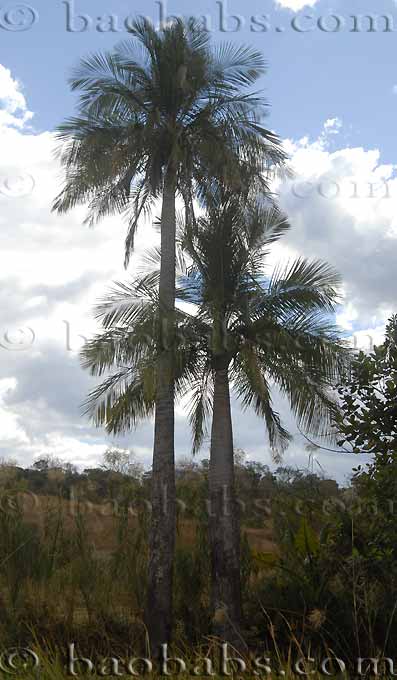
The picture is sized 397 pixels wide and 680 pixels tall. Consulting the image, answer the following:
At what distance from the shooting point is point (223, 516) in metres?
16.1

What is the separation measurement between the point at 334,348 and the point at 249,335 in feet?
6.17

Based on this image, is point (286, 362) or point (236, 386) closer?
point (286, 362)

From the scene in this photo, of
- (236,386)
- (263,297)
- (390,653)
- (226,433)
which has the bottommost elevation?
(390,653)

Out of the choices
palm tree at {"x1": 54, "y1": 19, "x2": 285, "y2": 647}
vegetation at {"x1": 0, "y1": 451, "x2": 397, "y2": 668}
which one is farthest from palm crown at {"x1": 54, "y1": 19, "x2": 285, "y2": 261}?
vegetation at {"x1": 0, "y1": 451, "x2": 397, "y2": 668}

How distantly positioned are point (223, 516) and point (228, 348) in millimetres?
3594

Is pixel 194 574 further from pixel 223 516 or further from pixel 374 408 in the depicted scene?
pixel 374 408

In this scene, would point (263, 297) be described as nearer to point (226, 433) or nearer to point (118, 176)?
point (226, 433)

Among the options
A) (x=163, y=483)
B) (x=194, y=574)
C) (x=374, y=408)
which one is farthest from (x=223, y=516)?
(x=374, y=408)

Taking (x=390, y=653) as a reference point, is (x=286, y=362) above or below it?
above

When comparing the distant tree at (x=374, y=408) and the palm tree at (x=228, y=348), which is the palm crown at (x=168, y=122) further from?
the distant tree at (x=374, y=408)

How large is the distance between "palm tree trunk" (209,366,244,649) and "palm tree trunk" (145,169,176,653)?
3.00ft

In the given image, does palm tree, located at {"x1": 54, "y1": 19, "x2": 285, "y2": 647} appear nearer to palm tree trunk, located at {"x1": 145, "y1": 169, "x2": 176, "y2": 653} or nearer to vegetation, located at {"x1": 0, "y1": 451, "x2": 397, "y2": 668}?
palm tree trunk, located at {"x1": 145, "y1": 169, "x2": 176, "y2": 653}

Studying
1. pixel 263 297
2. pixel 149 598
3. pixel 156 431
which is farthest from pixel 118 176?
pixel 149 598

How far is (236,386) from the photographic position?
1714cm
